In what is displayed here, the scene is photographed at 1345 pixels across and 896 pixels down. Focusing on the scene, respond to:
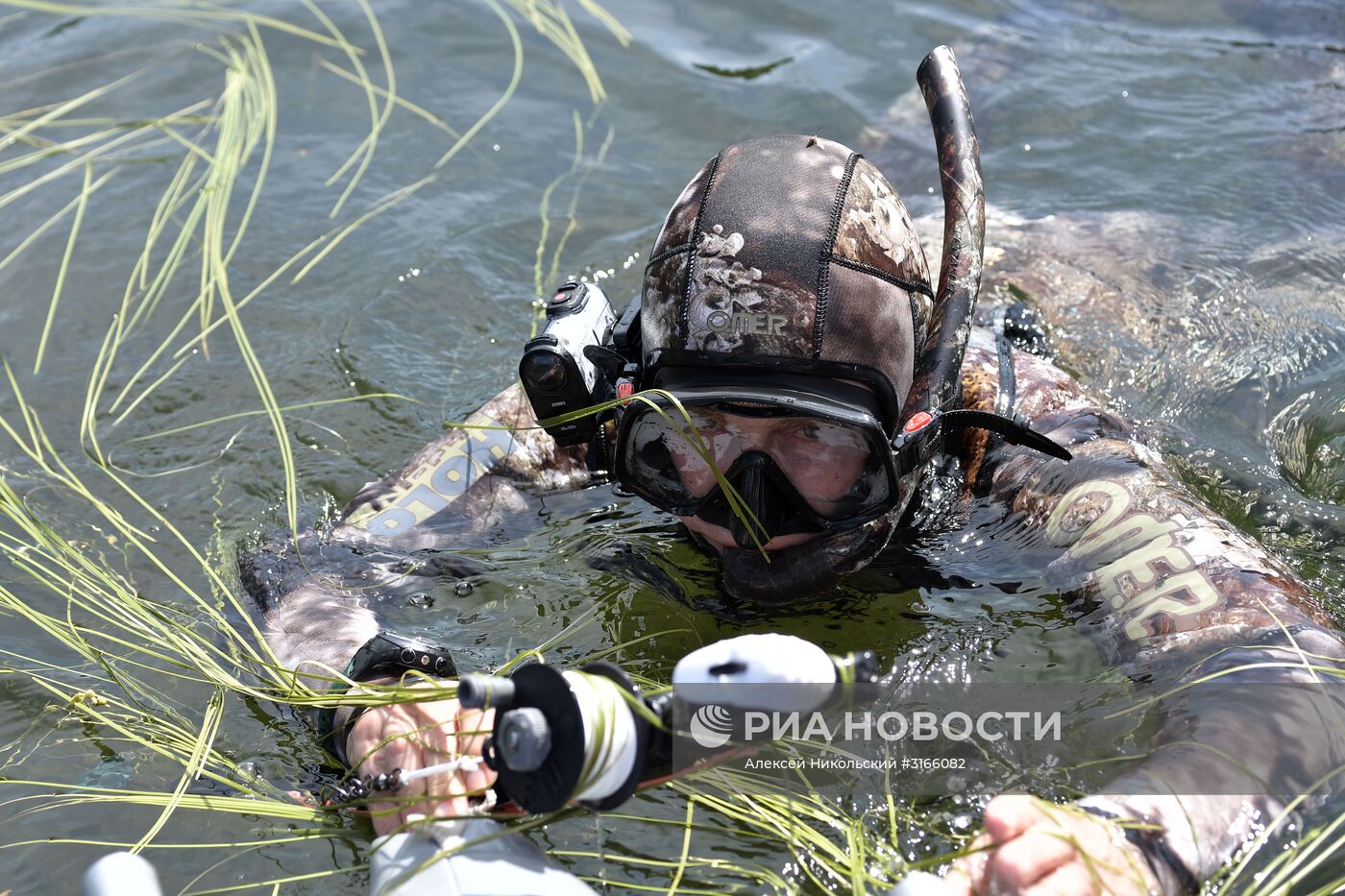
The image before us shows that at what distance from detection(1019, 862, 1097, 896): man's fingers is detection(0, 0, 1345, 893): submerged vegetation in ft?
1.17

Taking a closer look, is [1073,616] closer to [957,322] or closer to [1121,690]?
[1121,690]

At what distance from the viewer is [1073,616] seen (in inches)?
110

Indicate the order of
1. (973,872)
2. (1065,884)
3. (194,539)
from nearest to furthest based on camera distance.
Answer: (1065,884) < (973,872) < (194,539)

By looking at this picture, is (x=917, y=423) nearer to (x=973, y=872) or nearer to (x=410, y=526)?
(x=973, y=872)

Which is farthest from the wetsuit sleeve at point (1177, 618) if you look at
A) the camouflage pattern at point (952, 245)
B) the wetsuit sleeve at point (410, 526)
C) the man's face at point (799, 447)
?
the wetsuit sleeve at point (410, 526)

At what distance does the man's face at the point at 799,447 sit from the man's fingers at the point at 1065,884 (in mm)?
1069

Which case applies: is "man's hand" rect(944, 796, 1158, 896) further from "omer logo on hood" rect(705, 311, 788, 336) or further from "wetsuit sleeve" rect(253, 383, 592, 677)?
"wetsuit sleeve" rect(253, 383, 592, 677)

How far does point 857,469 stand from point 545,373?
2.50 ft

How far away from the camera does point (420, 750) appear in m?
2.16

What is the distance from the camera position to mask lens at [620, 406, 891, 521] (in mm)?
2631

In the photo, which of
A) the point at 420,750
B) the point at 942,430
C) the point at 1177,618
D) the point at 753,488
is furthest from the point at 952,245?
the point at 420,750

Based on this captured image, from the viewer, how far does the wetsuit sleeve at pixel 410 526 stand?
2947 mm

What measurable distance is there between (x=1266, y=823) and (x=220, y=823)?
190 cm

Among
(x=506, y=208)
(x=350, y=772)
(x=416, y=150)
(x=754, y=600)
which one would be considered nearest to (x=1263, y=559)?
(x=754, y=600)
